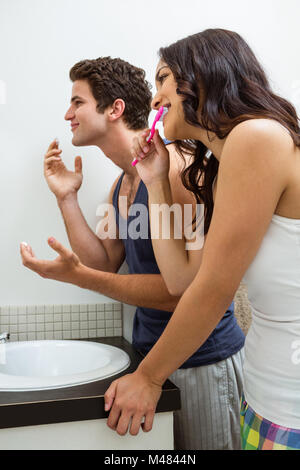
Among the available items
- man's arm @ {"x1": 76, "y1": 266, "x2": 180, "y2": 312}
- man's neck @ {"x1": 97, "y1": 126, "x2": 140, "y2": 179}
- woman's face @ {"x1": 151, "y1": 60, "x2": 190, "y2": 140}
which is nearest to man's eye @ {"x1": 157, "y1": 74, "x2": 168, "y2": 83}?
Answer: woman's face @ {"x1": 151, "y1": 60, "x2": 190, "y2": 140}

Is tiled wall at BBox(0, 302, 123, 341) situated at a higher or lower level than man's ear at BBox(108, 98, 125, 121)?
lower

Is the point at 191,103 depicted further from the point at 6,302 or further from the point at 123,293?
the point at 6,302

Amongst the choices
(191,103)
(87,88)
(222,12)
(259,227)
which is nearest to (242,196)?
(259,227)

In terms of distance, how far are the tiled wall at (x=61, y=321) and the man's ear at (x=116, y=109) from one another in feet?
2.10

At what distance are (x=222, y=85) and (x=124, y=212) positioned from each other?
0.69 meters

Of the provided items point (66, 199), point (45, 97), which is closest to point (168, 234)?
point (66, 199)

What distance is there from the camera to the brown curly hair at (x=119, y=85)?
1.42 m

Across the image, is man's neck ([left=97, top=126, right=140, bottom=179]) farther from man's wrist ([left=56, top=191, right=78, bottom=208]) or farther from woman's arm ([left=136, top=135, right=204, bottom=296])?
woman's arm ([left=136, top=135, right=204, bottom=296])

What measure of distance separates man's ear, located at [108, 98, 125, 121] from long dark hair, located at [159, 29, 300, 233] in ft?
1.62

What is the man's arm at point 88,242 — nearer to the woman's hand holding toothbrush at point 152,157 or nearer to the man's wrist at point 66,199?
the man's wrist at point 66,199

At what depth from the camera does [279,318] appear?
2.55ft

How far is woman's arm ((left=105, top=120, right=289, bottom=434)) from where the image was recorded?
2.31 feet

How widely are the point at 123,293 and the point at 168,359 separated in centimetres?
48

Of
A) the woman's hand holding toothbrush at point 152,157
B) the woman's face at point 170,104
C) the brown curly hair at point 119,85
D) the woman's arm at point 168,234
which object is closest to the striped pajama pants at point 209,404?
the woman's arm at point 168,234
